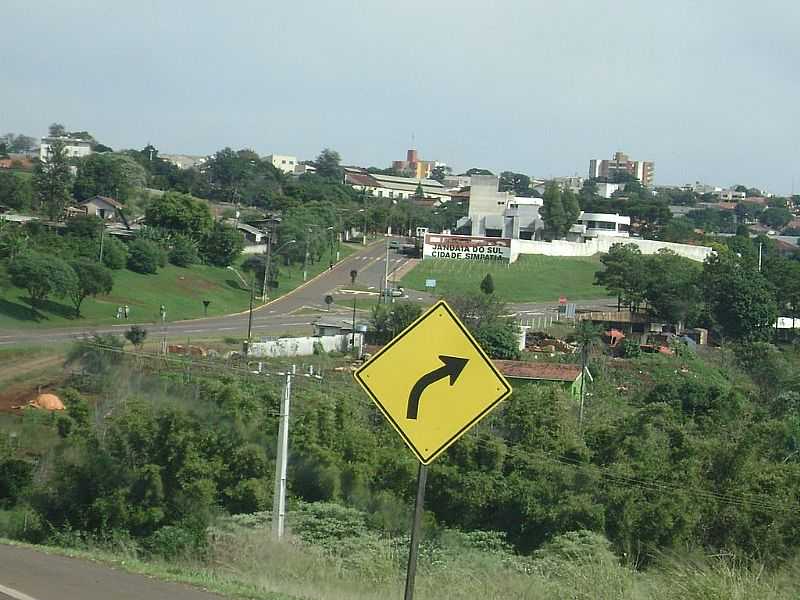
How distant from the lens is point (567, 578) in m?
8.17

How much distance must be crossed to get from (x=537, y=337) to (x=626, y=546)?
2945 cm

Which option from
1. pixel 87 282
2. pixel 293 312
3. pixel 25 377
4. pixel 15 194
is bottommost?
pixel 25 377

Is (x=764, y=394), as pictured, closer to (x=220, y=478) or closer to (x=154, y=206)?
(x=220, y=478)

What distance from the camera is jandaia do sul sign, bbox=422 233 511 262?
68188 mm

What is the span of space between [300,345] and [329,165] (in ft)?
353

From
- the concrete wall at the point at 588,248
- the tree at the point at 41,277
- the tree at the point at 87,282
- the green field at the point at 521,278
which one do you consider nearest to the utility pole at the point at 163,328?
the tree at the point at 87,282

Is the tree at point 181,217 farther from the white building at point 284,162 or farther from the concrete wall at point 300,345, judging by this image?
the white building at point 284,162

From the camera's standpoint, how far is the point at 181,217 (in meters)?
52.7

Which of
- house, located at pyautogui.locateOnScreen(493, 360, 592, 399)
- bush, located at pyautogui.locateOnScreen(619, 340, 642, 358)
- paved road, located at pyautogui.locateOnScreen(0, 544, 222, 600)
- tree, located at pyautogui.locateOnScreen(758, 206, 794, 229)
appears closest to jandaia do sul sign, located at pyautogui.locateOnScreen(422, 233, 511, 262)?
bush, located at pyautogui.locateOnScreen(619, 340, 642, 358)

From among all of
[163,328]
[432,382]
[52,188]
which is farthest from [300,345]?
[432,382]

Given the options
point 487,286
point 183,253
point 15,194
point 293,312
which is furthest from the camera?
point 15,194

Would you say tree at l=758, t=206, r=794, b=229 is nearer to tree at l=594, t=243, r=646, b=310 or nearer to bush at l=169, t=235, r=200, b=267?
tree at l=594, t=243, r=646, b=310

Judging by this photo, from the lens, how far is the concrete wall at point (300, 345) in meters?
35.2

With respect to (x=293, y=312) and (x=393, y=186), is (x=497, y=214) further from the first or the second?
(x=393, y=186)
